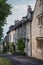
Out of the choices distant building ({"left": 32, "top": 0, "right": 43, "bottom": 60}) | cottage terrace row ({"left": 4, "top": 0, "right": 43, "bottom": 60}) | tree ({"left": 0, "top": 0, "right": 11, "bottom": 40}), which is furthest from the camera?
tree ({"left": 0, "top": 0, "right": 11, "bottom": 40})

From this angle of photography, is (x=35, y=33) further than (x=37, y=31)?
Yes

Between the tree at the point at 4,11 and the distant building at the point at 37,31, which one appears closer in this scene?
the distant building at the point at 37,31

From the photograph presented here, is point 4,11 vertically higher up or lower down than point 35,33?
higher up

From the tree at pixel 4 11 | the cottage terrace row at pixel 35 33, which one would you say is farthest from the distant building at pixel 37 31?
the tree at pixel 4 11

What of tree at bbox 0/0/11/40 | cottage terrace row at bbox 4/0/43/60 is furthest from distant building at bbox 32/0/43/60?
tree at bbox 0/0/11/40

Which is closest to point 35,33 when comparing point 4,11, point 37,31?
point 37,31

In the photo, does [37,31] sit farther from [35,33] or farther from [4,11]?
[4,11]

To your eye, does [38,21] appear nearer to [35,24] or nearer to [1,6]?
[35,24]

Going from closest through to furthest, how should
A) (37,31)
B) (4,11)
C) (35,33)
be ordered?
(37,31) → (4,11) → (35,33)

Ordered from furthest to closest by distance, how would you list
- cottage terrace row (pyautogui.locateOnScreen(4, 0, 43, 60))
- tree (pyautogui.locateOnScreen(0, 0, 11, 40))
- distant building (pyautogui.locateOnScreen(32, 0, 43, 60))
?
tree (pyautogui.locateOnScreen(0, 0, 11, 40)), cottage terrace row (pyautogui.locateOnScreen(4, 0, 43, 60)), distant building (pyautogui.locateOnScreen(32, 0, 43, 60))

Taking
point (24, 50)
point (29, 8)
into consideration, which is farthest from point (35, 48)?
point (29, 8)

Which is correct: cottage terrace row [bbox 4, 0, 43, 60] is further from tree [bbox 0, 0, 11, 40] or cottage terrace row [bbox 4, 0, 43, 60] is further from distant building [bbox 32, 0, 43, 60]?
tree [bbox 0, 0, 11, 40]

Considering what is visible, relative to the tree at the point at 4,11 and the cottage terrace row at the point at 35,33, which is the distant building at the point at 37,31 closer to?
the cottage terrace row at the point at 35,33

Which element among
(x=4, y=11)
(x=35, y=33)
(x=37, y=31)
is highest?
(x=4, y=11)
